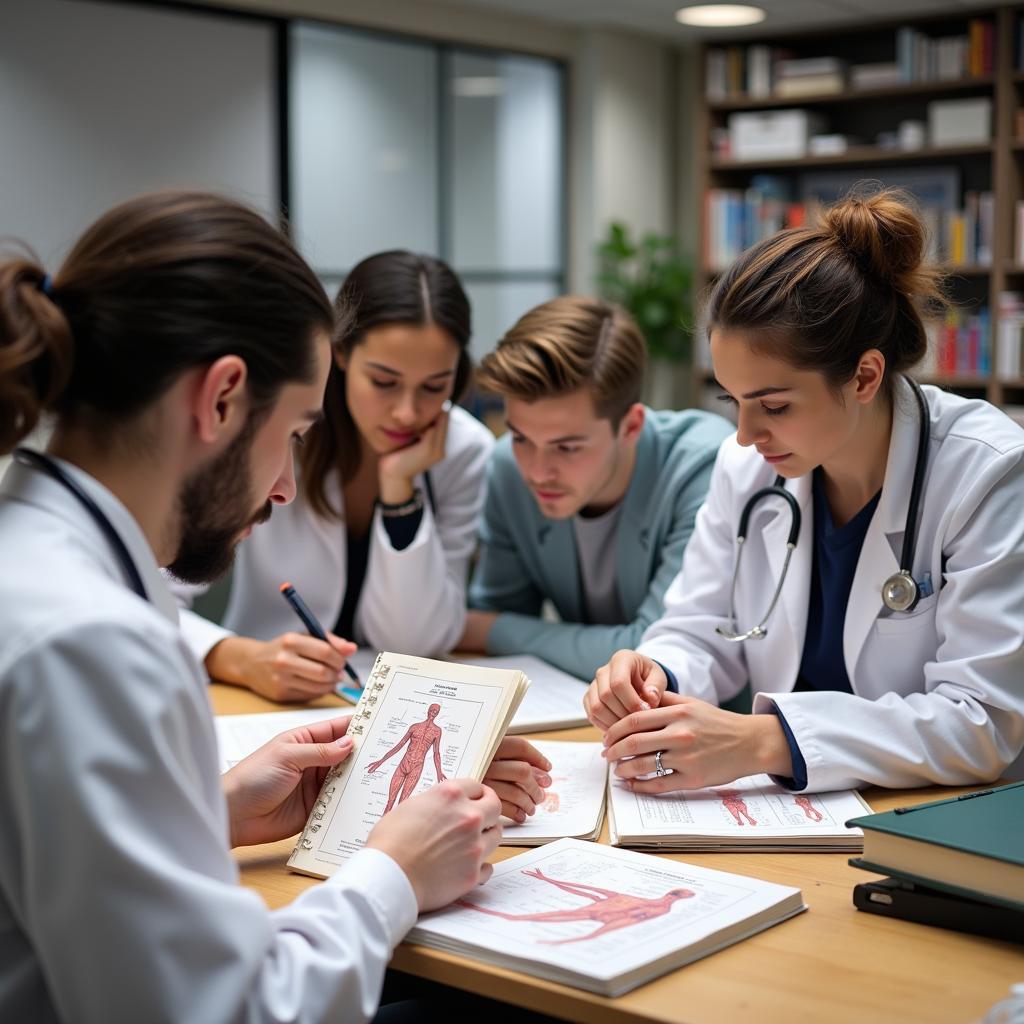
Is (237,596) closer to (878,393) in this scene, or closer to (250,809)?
(250,809)

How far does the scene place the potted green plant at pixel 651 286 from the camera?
6.09 m

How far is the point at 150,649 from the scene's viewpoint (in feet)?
2.95

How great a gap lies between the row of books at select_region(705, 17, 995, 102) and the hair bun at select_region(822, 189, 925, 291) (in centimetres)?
420

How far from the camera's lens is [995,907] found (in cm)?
115

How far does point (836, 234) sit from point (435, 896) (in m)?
1.04

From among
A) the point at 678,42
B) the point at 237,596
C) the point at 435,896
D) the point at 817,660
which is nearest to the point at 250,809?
the point at 435,896

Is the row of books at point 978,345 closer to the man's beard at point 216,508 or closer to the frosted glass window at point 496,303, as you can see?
the frosted glass window at point 496,303

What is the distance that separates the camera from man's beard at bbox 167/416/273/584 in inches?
42.4

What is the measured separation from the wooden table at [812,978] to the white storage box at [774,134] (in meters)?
5.06

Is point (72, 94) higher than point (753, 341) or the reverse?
higher

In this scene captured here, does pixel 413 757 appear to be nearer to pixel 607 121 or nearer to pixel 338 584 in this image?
pixel 338 584

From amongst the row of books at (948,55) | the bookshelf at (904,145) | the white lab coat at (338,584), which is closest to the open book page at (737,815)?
the white lab coat at (338,584)

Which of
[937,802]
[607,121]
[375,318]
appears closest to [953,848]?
[937,802]

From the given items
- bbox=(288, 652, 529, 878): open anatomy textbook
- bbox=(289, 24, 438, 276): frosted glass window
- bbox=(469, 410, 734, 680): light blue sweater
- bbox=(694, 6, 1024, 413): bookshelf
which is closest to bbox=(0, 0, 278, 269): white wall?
bbox=(289, 24, 438, 276): frosted glass window
